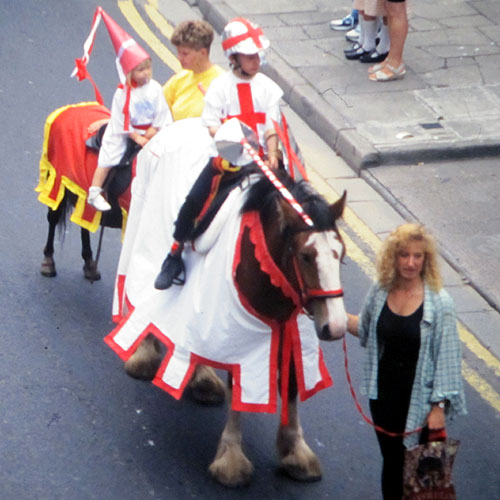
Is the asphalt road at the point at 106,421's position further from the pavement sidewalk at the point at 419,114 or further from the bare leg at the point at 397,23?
the bare leg at the point at 397,23

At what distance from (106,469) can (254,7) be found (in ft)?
27.0

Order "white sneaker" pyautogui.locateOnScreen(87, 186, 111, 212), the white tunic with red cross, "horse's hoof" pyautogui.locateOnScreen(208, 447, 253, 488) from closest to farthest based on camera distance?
"horse's hoof" pyautogui.locateOnScreen(208, 447, 253, 488) → the white tunic with red cross → "white sneaker" pyautogui.locateOnScreen(87, 186, 111, 212)

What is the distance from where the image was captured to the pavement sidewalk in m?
8.64

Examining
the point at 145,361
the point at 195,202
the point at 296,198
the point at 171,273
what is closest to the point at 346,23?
the point at 145,361

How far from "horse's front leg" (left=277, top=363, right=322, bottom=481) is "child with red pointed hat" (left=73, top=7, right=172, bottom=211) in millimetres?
1943

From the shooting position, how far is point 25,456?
6188 millimetres

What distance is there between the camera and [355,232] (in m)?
8.81

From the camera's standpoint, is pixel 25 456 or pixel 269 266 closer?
pixel 269 266

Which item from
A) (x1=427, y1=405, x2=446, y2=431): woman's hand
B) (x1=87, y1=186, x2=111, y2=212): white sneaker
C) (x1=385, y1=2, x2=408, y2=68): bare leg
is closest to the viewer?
(x1=427, y1=405, x2=446, y2=431): woman's hand

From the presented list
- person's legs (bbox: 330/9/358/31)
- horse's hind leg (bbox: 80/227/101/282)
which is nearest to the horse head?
horse's hind leg (bbox: 80/227/101/282)

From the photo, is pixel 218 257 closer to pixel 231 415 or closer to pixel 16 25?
pixel 231 415

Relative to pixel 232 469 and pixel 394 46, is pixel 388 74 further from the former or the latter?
pixel 232 469

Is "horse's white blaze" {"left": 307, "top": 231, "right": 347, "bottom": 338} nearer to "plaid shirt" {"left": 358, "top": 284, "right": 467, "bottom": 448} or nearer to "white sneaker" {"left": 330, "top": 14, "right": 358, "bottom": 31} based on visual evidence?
"plaid shirt" {"left": 358, "top": 284, "right": 467, "bottom": 448}

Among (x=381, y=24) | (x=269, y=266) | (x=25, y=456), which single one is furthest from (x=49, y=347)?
(x=381, y=24)
